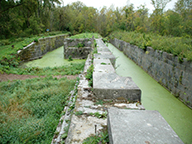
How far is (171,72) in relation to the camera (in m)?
5.24

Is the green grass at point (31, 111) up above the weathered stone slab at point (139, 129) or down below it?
below

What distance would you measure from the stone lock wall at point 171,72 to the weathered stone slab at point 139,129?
126 inches

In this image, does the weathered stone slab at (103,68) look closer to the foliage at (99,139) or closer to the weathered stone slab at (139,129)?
the weathered stone slab at (139,129)

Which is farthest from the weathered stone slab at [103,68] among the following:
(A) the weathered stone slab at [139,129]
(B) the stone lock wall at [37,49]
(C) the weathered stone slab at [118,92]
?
(B) the stone lock wall at [37,49]

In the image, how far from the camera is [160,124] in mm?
1574

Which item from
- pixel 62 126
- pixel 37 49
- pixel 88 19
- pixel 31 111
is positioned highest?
pixel 88 19

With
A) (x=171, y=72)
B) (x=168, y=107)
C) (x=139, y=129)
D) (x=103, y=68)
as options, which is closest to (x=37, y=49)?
(x=103, y=68)

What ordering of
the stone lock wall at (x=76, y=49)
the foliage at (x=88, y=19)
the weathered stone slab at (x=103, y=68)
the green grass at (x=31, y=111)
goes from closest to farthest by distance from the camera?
1. the green grass at (x=31, y=111)
2. the weathered stone slab at (x=103, y=68)
3. the stone lock wall at (x=76, y=49)
4. the foliage at (x=88, y=19)

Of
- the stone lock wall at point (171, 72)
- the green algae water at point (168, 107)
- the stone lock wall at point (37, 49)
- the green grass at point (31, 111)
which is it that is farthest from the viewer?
the stone lock wall at point (37, 49)

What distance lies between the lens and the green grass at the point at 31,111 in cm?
288

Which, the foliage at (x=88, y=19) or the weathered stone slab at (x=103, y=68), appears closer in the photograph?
the weathered stone slab at (x=103, y=68)

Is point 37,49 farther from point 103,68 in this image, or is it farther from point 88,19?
point 88,19

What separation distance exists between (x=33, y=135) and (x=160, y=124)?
7.55 ft

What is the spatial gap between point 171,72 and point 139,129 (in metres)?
4.36
